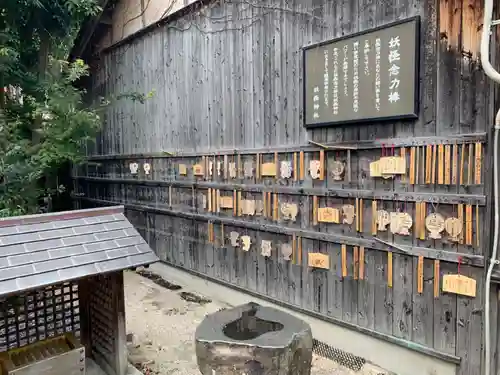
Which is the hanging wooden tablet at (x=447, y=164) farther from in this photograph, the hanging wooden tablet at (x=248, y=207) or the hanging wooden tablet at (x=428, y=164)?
the hanging wooden tablet at (x=248, y=207)

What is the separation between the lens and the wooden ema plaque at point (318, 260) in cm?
492

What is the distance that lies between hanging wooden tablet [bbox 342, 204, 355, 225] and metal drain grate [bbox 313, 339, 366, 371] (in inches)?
65.0

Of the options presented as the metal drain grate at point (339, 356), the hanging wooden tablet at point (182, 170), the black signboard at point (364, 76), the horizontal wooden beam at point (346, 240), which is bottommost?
the metal drain grate at point (339, 356)

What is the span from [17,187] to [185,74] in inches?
150

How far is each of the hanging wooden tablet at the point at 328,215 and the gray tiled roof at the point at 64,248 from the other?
2165 mm

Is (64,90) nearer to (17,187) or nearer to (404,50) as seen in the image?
(17,187)

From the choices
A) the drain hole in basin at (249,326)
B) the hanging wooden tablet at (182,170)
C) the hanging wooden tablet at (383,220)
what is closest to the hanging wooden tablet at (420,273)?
the hanging wooden tablet at (383,220)

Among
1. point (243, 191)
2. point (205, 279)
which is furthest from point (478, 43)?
point (205, 279)

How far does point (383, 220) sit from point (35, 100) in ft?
24.1

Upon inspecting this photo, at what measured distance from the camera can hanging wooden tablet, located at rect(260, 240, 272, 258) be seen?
5.71m

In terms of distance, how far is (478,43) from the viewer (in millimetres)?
3496

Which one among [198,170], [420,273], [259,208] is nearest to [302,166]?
[259,208]

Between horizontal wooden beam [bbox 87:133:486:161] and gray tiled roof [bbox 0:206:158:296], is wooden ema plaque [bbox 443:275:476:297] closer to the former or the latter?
horizontal wooden beam [bbox 87:133:486:161]

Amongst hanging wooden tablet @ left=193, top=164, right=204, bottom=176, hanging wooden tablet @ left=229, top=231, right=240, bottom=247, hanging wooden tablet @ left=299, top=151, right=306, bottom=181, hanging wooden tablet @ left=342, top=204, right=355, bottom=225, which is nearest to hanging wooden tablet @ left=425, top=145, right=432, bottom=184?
hanging wooden tablet @ left=342, top=204, right=355, bottom=225
